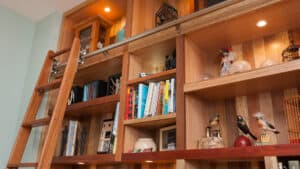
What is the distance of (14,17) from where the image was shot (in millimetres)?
2396

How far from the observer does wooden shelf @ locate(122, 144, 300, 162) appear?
3.34 ft

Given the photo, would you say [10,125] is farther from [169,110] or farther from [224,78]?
[224,78]

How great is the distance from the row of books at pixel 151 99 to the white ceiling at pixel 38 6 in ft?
3.66

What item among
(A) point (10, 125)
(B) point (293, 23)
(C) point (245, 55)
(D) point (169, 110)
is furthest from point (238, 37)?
(A) point (10, 125)

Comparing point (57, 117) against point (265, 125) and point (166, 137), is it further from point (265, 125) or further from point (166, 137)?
point (265, 125)

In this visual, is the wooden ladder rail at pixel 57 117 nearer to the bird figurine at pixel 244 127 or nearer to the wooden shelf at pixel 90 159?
the wooden shelf at pixel 90 159

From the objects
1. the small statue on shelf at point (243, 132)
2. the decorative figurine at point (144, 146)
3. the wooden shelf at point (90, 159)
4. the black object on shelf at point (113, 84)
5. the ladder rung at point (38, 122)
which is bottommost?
the wooden shelf at point (90, 159)

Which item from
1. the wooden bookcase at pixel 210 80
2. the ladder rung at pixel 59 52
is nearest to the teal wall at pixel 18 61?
the ladder rung at pixel 59 52

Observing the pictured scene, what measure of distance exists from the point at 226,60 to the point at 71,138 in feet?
4.07

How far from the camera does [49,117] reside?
161 cm

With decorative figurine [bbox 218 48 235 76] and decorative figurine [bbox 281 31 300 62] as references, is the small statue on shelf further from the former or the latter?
decorative figurine [bbox 281 31 300 62]

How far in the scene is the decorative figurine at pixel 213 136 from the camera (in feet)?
4.30

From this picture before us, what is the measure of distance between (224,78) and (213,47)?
1.30 ft

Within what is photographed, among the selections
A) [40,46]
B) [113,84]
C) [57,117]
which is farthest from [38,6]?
[57,117]
